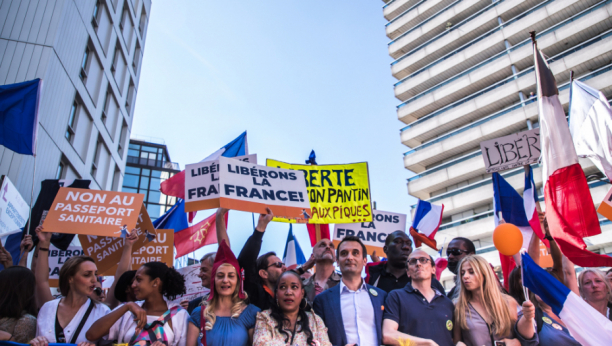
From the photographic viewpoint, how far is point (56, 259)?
23.2 ft

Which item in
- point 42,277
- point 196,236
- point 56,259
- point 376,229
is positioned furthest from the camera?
point 376,229

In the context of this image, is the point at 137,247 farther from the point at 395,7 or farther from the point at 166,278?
the point at 395,7

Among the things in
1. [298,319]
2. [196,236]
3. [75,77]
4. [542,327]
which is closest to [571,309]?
[542,327]

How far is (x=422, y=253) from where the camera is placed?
4.31 metres

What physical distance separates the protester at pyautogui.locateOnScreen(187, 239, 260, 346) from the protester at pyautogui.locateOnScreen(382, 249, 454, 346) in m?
1.16

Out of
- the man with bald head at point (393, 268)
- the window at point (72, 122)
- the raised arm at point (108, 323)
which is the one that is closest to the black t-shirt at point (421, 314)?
the man with bald head at point (393, 268)

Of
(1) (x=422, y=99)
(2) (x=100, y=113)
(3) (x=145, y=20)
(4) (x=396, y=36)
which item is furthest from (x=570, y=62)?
(2) (x=100, y=113)

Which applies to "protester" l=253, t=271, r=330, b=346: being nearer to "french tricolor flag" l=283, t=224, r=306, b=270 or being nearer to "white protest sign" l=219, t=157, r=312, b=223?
"white protest sign" l=219, t=157, r=312, b=223

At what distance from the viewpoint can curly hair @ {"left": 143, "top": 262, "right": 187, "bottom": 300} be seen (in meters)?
4.12

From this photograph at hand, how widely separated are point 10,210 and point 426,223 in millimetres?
7289

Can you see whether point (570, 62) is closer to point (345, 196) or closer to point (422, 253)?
point (345, 196)

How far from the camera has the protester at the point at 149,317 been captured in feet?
11.9

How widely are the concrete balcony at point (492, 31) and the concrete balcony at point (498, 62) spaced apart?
0.89 meters

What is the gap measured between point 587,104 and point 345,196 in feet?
12.8
